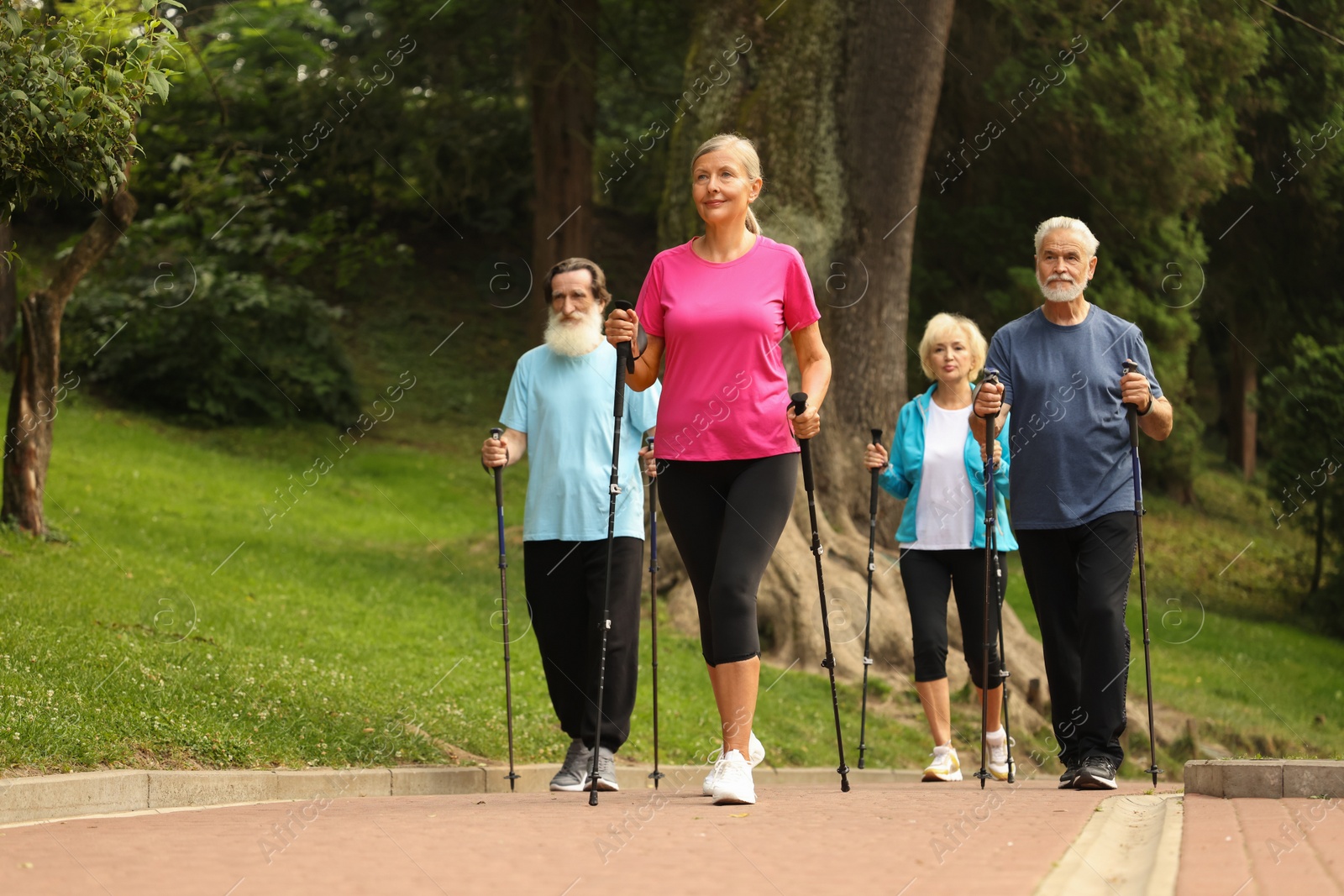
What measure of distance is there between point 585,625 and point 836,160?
290 inches

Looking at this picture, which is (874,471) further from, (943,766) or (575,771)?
(575,771)

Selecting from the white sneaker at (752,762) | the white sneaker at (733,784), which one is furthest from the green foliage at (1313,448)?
the white sneaker at (733,784)

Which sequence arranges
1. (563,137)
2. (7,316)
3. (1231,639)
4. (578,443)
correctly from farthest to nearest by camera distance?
1. (7,316)
2. (563,137)
3. (1231,639)
4. (578,443)

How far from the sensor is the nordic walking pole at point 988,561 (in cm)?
666

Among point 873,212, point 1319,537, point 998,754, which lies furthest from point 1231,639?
point 998,754

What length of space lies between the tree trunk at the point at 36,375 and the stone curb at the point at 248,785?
5763 mm

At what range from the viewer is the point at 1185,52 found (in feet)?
65.5

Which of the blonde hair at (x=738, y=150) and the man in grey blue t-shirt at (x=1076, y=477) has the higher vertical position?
the blonde hair at (x=738, y=150)

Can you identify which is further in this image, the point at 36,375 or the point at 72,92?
the point at 36,375

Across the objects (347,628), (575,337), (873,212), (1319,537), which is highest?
(873,212)

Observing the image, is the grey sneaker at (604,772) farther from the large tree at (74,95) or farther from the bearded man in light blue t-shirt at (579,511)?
the large tree at (74,95)

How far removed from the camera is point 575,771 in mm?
6777

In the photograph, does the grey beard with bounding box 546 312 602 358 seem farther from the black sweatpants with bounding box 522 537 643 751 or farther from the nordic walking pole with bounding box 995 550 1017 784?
the nordic walking pole with bounding box 995 550 1017 784

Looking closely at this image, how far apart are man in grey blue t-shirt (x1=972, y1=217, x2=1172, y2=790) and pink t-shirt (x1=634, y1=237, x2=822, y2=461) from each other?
114 cm
